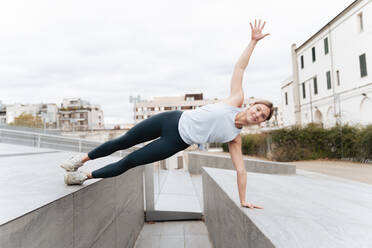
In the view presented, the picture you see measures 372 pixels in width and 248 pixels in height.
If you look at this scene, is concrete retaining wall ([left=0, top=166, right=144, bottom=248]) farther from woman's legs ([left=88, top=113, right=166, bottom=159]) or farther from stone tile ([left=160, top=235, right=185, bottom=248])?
stone tile ([left=160, top=235, right=185, bottom=248])

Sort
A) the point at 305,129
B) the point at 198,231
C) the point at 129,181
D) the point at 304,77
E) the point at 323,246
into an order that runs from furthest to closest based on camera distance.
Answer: the point at 304,77
the point at 305,129
the point at 198,231
the point at 129,181
the point at 323,246

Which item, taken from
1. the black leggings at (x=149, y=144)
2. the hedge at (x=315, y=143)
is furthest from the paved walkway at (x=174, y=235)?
the hedge at (x=315, y=143)

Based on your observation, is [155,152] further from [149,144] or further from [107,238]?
[107,238]

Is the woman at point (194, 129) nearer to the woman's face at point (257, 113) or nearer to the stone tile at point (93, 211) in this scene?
the woman's face at point (257, 113)

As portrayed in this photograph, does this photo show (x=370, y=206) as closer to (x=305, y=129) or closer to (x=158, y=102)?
(x=305, y=129)

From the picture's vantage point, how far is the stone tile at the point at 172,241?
5184mm

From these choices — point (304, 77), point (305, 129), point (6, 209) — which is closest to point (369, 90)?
point (305, 129)

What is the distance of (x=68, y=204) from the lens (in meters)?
1.93

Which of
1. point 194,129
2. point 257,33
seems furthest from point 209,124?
point 257,33

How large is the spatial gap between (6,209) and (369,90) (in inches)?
703

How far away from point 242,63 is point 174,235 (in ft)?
15.0

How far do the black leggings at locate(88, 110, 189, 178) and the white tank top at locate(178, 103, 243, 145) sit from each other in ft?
0.29

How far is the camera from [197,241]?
17.6ft

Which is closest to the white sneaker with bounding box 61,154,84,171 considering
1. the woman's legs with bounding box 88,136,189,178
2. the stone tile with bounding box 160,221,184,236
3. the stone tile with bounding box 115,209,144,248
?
the woman's legs with bounding box 88,136,189,178
